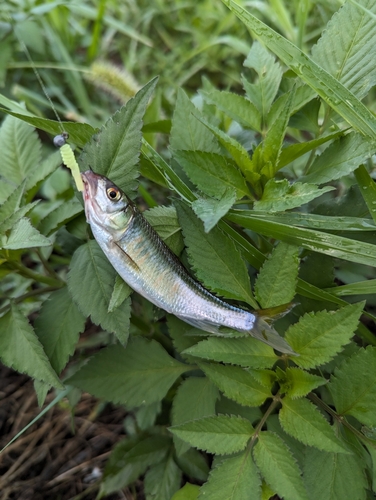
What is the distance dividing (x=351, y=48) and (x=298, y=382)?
3.30 ft

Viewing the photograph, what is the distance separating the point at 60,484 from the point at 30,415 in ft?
1.20

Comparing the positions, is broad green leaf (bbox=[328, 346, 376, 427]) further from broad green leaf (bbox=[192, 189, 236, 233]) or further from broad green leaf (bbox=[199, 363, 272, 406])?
broad green leaf (bbox=[192, 189, 236, 233])

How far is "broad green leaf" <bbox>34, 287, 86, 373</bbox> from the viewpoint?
1.21 m

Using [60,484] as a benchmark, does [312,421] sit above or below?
above

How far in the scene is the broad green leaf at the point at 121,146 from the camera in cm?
115

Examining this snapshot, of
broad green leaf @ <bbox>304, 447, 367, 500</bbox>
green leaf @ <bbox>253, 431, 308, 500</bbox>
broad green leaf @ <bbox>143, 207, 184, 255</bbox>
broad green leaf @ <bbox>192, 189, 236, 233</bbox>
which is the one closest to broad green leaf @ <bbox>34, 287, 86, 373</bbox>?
broad green leaf @ <bbox>143, 207, 184, 255</bbox>

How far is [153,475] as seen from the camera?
142 centimetres

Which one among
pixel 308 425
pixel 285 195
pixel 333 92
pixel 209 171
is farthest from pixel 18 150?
pixel 308 425

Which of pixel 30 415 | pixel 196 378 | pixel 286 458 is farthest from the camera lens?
pixel 30 415

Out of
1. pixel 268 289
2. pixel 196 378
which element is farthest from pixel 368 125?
pixel 196 378

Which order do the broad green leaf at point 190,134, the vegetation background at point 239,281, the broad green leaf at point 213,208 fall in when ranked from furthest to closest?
the broad green leaf at point 190,134, the vegetation background at point 239,281, the broad green leaf at point 213,208

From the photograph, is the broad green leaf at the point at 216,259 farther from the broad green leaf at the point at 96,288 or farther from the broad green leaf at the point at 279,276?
the broad green leaf at the point at 96,288

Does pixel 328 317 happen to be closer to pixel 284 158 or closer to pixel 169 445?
pixel 284 158

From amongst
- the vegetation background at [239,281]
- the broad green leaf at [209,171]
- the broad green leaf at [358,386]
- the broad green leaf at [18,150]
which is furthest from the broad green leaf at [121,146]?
the broad green leaf at [358,386]
